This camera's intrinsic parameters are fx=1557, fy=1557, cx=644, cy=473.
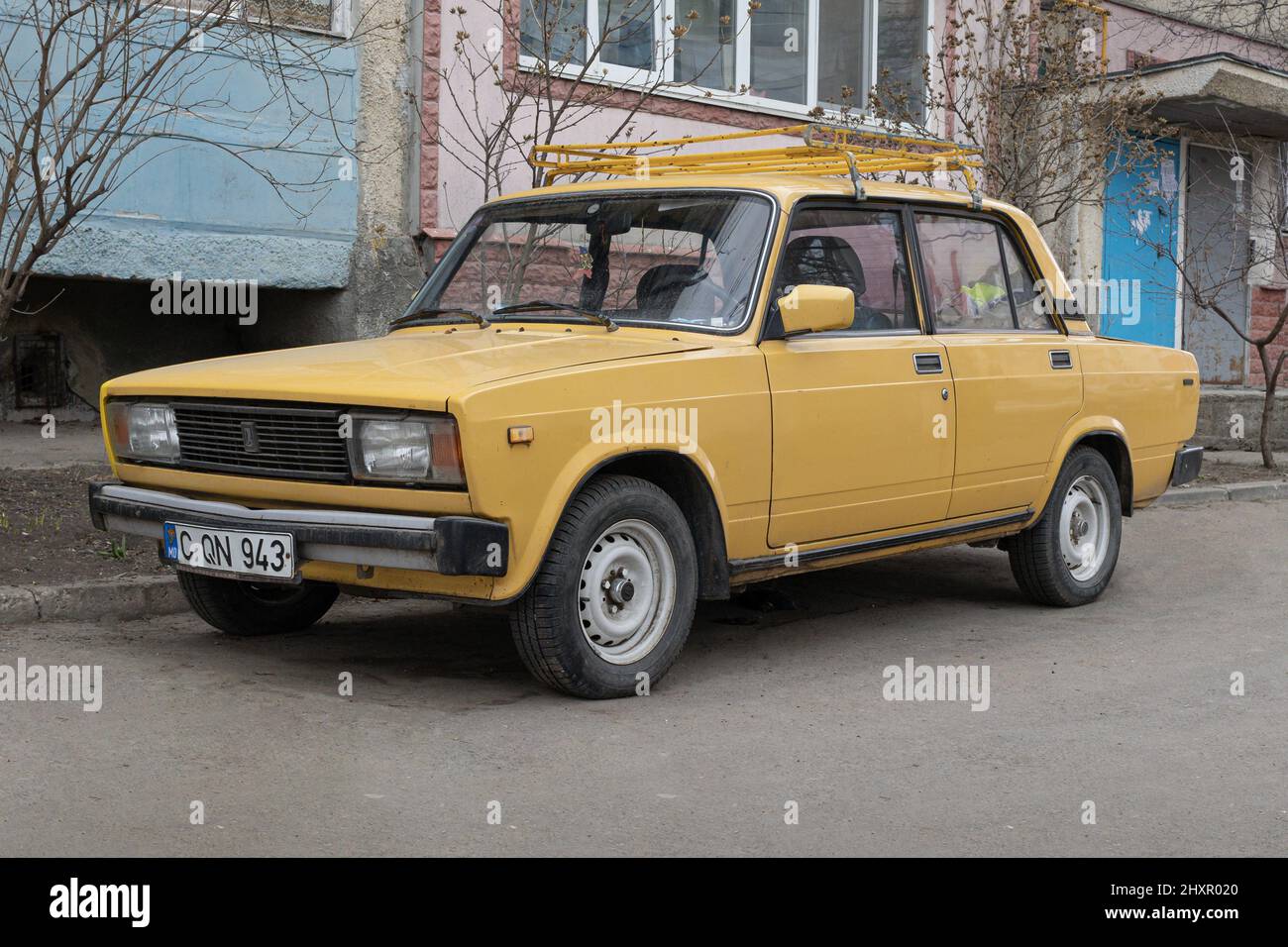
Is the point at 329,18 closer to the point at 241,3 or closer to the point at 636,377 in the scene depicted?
the point at 241,3

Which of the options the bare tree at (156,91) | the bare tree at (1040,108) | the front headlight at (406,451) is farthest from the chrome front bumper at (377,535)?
the bare tree at (1040,108)

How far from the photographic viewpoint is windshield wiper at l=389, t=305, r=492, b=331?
6.34 meters

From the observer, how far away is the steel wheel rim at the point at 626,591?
5.29 m

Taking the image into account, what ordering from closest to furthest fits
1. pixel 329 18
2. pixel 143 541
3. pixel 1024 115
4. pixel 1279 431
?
pixel 143 541, pixel 329 18, pixel 1024 115, pixel 1279 431

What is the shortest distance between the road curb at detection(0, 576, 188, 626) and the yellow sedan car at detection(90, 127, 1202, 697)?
27.9 inches

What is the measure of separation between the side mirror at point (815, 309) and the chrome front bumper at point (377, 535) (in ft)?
4.99

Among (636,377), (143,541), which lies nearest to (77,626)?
(143,541)

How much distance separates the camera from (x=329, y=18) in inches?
456

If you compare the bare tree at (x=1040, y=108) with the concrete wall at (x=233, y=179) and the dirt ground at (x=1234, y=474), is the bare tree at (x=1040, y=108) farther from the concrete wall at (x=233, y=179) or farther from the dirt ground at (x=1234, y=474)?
the concrete wall at (x=233, y=179)

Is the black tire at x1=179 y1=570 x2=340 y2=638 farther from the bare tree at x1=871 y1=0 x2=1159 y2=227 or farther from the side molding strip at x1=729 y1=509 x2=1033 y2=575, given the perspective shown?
the bare tree at x1=871 y1=0 x2=1159 y2=227

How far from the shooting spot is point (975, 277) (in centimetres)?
709

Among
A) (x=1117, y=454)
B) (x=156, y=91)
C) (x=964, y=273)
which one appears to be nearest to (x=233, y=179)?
(x=156, y=91)

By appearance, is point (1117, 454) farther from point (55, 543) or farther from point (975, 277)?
point (55, 543)
